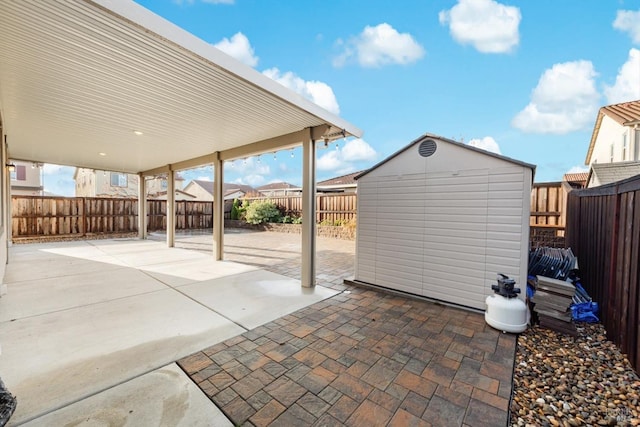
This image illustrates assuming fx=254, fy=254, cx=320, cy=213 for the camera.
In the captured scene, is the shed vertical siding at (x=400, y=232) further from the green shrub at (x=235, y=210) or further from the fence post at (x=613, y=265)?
the green shrub at (x=235, y=210)

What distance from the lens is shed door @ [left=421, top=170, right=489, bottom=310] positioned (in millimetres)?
3291

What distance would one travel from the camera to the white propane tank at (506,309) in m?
2.77

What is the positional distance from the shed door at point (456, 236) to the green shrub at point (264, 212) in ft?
33.9

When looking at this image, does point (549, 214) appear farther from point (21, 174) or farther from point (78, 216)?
point (21, 174)

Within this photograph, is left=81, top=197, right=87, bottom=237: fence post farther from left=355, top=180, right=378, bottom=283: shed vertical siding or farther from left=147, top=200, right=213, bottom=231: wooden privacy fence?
left=355, top=180, right=378, bottom=283: shed vertical siding

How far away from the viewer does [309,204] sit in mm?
4262

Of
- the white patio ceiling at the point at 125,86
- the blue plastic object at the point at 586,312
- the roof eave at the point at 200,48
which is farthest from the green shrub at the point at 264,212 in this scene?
the blue plastic object at the point at 586,312

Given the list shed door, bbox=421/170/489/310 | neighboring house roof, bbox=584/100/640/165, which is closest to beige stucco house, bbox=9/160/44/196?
shed door, bbox=421/170/489/310

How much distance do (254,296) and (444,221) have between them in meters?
2.99

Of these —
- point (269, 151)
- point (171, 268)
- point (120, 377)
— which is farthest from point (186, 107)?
point (171, 268)

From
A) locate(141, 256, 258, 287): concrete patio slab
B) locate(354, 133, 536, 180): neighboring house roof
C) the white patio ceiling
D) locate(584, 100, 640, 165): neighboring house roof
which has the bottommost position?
locate(141, 256, 258, 287): concrete patio slab

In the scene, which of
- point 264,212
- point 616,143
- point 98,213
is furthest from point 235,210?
point 616,143

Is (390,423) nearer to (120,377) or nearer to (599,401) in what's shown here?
(599,401)

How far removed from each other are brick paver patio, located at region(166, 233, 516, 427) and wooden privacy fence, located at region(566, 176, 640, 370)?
3.09 feet
